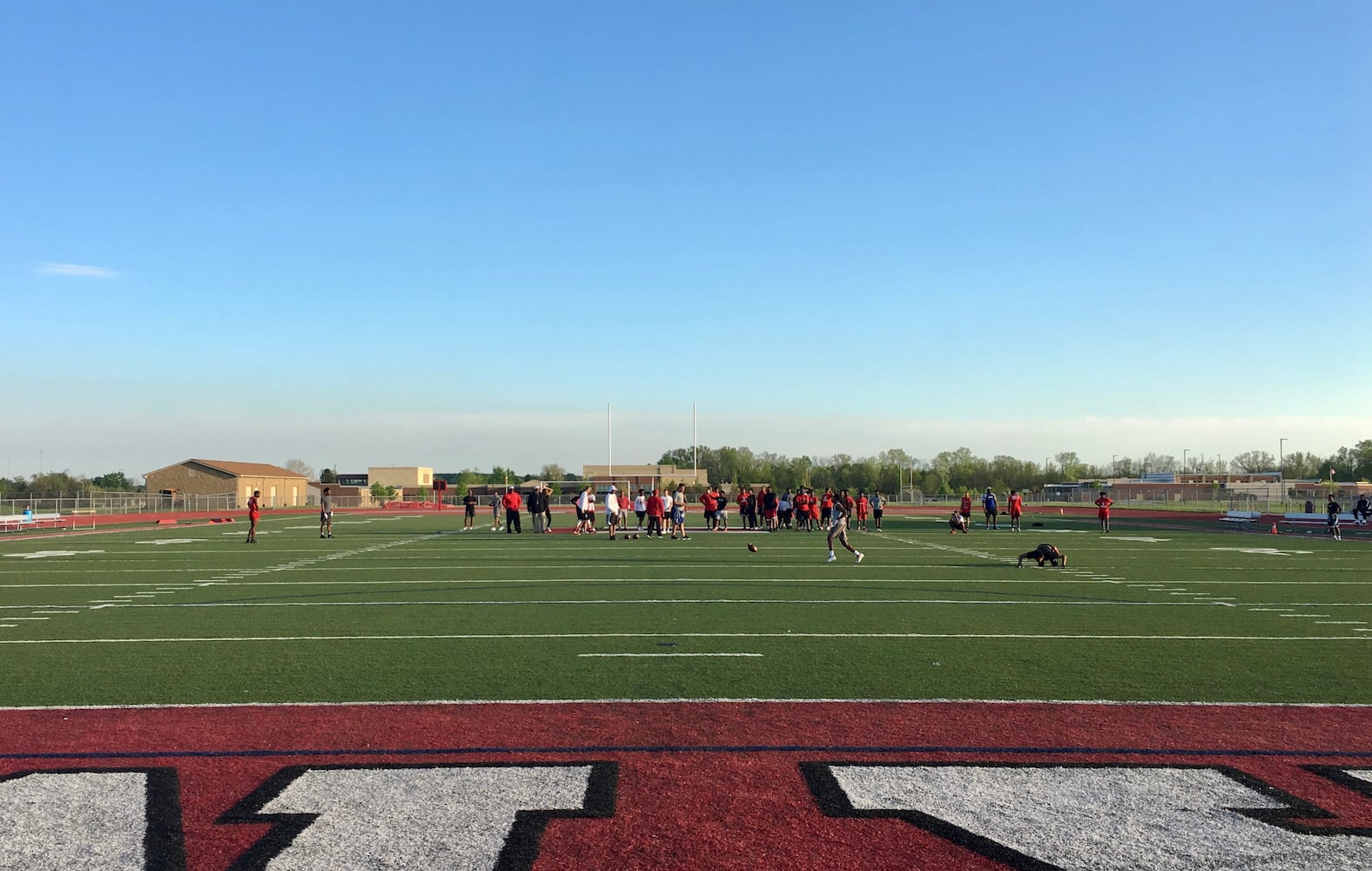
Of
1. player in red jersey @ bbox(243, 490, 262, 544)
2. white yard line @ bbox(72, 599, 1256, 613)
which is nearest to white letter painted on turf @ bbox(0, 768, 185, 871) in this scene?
white yard line @ bbox(72, 599, 1256, 613)

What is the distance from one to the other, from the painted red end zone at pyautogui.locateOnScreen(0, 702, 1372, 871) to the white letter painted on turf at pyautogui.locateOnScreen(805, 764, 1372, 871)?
0.17 metres

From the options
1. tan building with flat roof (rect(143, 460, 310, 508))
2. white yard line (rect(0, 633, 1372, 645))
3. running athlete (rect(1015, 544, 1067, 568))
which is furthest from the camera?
tan building with flat roof (rect(143, 460, 310, 508))

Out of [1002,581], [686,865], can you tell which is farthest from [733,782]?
[1002,581]

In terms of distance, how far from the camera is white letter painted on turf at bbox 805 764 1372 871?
4301 mm

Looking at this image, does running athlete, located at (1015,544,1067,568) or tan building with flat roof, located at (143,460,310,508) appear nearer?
running athlete, located at (1015,544,1067,568)

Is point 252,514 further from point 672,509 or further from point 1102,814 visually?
point 1102,814

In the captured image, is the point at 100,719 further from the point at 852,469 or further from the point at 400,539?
the point at 852,469

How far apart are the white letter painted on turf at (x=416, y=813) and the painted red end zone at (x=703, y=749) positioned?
133 mm

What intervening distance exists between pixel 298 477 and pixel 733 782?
95.5 m

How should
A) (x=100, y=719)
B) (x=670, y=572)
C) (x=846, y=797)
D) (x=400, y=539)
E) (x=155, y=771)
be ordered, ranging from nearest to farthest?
(x=846, y=797) < (x=155, y=771) < (x=100, y=719) < (x=670, y=572) < (x=400, y=539)

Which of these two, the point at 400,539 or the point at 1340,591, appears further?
the point at 400,539

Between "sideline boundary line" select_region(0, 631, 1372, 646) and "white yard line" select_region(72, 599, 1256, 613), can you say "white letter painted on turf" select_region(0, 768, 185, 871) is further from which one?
"white yard line" select_region(72, 599, 1256, 613)

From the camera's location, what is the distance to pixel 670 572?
1672 centimetres

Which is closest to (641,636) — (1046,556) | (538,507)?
(1046,556)
